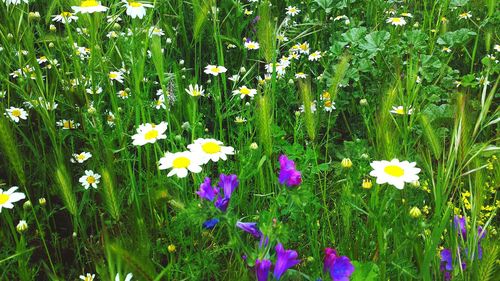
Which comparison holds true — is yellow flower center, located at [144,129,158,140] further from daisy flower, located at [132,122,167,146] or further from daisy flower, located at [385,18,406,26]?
daisy flower, located at [385,18,406,26]

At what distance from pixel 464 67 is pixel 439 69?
1.41ft

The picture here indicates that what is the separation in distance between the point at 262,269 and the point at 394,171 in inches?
12.3

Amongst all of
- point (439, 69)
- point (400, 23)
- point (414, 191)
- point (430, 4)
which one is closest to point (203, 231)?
point (414, 191)

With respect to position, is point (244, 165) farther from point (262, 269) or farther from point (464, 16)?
point (464, 16)

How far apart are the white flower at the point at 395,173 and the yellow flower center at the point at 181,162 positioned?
0.35 meters

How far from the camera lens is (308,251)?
132 centimetres

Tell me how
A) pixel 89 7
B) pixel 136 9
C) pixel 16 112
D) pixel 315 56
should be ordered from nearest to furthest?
pixel 89 7 → pixel 136 9 → pixel 16 112 → pixel 315 56

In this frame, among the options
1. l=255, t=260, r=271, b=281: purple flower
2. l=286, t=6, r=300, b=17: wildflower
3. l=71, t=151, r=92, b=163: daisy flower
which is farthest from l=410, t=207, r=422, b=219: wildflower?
l=286, t=6, r=300, b=17: wildflower

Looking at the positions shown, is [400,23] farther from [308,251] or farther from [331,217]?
[308,251]

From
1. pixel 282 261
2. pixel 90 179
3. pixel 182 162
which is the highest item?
pixel 182 162

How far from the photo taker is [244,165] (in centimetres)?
133

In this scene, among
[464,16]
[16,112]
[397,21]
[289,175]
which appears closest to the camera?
[289,175]

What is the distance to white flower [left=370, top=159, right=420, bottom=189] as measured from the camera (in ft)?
3.32

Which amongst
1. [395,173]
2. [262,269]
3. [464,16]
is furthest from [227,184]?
[464,16]
